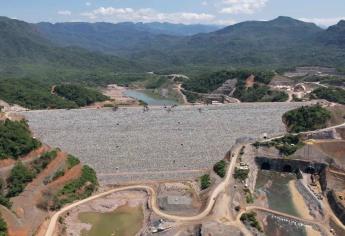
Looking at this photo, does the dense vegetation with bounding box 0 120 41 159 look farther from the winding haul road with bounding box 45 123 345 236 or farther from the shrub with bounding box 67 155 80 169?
the winding haul road with bounding box 45 123 345 236

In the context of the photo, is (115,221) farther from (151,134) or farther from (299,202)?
(299,202)

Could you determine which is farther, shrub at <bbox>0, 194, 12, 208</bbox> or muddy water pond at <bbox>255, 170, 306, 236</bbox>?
muddy water pond at <bbox>255, 170, 306, 236</bbox>

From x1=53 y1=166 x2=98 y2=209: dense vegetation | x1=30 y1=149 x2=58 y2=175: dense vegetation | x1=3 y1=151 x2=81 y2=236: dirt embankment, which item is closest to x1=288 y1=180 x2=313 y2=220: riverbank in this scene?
x1=53 y1=166 x2=98 y2=209: dense vegetation

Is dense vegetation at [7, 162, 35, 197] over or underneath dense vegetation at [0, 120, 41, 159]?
underneath

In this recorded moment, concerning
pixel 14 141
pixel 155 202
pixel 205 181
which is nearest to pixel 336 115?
pixel 205 181

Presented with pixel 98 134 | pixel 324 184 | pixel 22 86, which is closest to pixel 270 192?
pixel 324 184
